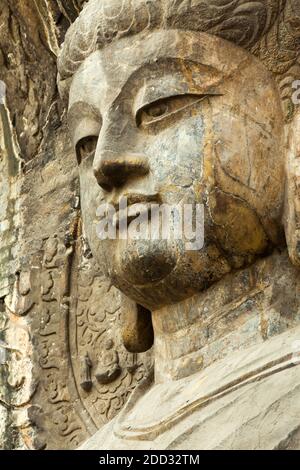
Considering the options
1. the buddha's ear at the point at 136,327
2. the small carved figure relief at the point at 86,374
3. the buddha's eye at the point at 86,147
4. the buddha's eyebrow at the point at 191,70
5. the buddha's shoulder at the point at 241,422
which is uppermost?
the buddha's eyebrow at the point at 191,70

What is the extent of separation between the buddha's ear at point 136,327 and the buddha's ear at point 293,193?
67cm

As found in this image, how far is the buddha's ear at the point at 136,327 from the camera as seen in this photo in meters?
5.06

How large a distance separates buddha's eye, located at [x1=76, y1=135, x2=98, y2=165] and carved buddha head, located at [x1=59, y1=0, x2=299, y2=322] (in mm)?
85

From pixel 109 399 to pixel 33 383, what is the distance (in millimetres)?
359

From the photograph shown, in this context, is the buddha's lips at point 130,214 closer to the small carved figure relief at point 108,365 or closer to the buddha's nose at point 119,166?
the buddha's nose at point 119,166

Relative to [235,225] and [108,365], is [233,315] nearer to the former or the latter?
[235,225]

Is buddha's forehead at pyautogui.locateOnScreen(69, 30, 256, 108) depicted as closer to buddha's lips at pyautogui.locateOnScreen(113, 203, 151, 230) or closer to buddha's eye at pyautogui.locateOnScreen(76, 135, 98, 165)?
buddha's eye at pyautogui.locateOnScreen(76, 135, 98, 165)

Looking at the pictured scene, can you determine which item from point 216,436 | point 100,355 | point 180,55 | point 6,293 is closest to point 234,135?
point 180,55

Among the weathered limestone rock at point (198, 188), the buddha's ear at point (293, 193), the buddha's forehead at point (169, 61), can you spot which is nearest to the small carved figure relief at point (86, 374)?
the weathered limestone rock at point (198, 188)

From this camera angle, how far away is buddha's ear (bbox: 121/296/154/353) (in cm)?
506

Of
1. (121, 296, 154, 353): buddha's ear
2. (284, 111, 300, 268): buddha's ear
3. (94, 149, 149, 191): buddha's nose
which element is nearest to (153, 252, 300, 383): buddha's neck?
(284, 111, 300, 268): buddha's ear

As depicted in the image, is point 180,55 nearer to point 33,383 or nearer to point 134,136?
point 134,136
